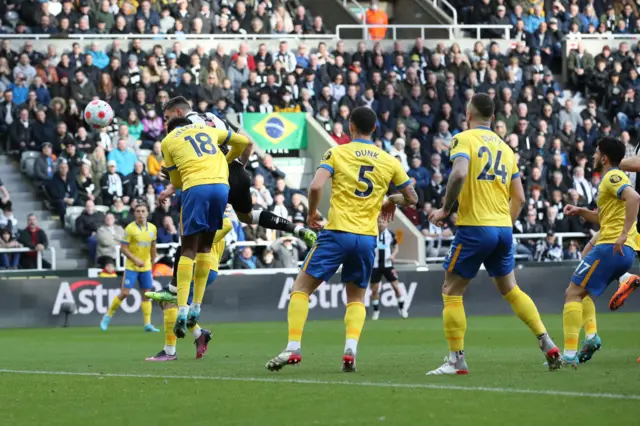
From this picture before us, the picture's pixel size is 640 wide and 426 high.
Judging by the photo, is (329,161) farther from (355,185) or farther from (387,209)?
(387,209)

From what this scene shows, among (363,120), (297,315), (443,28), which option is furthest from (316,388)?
(443,28)

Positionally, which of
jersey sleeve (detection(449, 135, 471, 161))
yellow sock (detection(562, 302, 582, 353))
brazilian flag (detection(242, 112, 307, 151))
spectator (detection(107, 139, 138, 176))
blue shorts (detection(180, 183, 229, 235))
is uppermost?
jersey sleeve (detection(449, 135, 471, 161))

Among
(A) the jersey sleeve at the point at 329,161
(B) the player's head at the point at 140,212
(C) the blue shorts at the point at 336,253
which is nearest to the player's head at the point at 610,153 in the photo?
(C) the blue shorts at the point at 336,253

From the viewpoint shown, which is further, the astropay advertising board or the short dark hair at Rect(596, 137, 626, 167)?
the astropay advertising board

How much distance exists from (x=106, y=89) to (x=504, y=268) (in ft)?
58.4

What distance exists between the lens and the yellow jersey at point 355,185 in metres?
10.8

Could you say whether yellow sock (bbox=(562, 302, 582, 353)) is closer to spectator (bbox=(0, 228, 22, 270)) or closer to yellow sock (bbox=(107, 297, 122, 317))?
yellow sock (bbox=(107, 297, 122, 317))

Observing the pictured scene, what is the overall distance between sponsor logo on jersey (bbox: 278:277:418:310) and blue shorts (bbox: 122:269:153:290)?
3469 mm

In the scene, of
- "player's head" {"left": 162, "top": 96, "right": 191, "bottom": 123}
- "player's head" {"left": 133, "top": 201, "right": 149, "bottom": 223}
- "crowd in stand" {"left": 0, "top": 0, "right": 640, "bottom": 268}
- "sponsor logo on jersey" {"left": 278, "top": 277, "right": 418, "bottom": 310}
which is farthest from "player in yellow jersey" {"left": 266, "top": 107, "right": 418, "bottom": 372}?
"crowd in stand" {"left": 0, "top": 0, "right": 640, "bottom": 268}

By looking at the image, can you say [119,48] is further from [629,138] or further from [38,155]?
[629,138]

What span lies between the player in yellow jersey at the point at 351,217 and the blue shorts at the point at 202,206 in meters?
1.75

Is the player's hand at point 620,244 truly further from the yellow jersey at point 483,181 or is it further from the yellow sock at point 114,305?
the yellow sock at point 114,305

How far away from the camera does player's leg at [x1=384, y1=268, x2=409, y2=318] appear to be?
80.1 feet

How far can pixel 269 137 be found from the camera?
29000 mm
